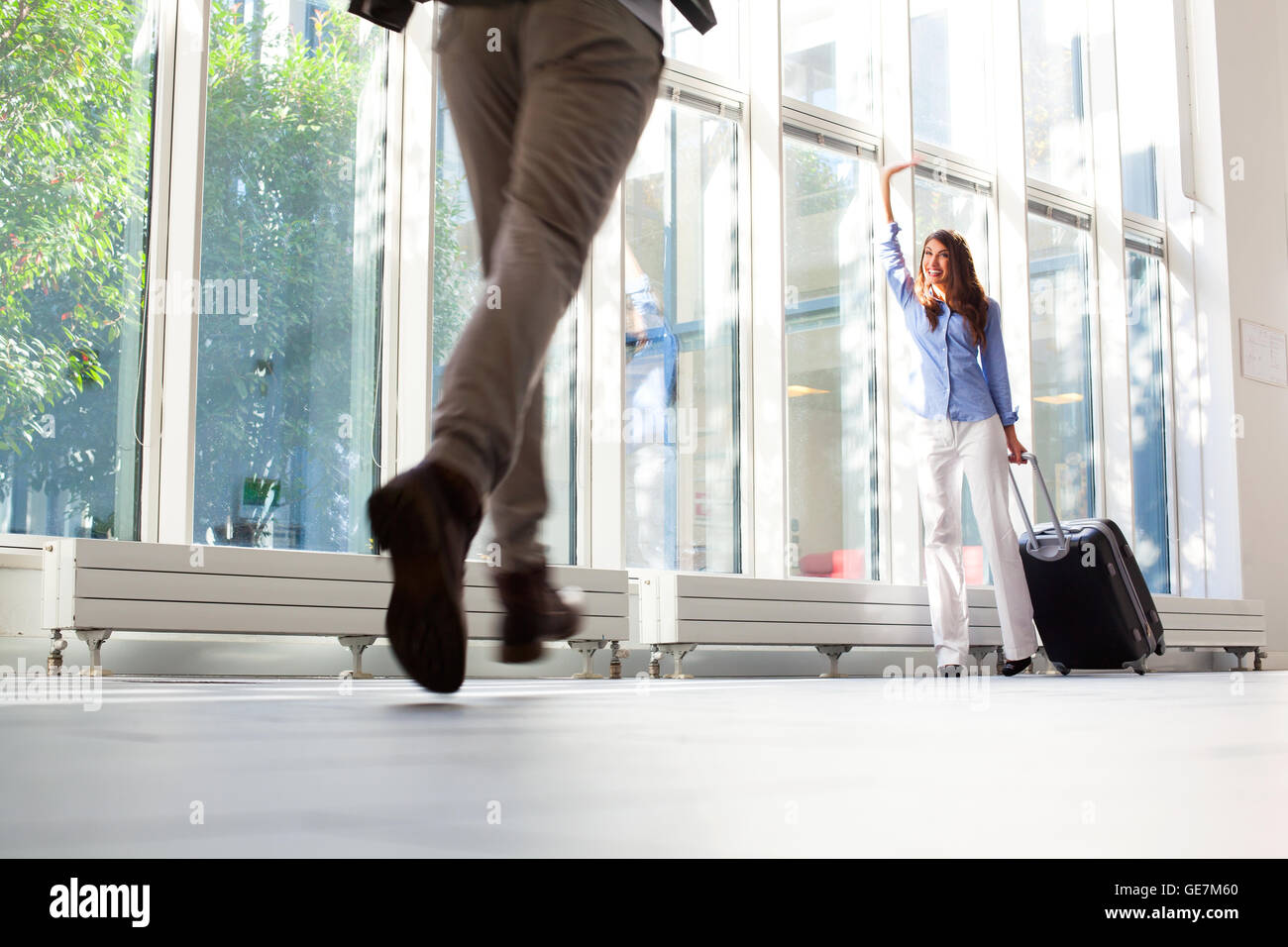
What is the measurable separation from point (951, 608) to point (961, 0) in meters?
5.31

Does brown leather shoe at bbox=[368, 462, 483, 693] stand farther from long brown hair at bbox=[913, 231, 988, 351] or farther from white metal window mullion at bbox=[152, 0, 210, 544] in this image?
long brown hair at bbox=[913, 231, 988, 351]

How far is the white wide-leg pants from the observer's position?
219 inches

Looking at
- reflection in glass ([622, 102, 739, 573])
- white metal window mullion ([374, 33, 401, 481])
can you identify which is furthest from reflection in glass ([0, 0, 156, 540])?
reflection in glass ([622, 102, 739, 573])

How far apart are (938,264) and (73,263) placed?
11.5 ft

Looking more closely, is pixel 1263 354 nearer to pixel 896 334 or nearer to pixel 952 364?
pixel 896 334

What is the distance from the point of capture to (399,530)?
4.37 ft

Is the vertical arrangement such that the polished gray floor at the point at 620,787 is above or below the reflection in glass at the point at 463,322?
below

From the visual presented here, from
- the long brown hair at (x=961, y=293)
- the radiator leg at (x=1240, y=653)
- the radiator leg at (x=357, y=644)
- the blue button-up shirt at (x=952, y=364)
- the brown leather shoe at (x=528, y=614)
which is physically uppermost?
the long brown hair at (x=961, y=293)

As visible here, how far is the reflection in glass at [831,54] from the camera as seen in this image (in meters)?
7.76

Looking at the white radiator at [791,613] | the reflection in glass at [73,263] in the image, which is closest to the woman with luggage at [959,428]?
the white radiator at [791,613]

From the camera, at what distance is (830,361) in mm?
7812

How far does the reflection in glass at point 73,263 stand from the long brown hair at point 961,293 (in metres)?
3.17

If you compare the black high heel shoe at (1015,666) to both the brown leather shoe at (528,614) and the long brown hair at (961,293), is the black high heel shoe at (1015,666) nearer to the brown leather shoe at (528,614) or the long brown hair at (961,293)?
the long brown hair at (961,293)
